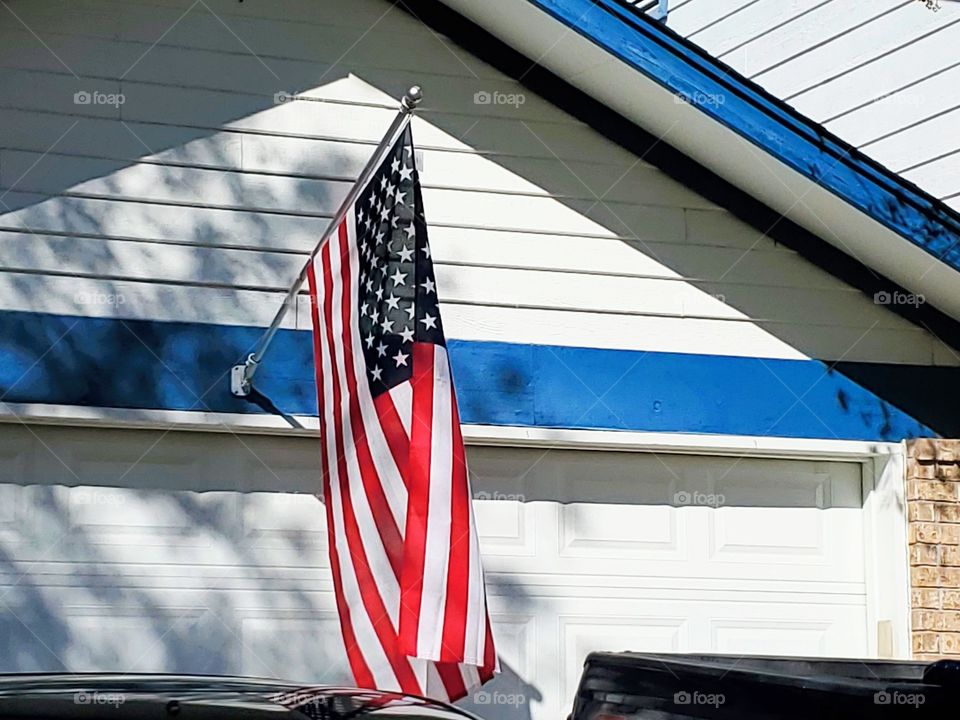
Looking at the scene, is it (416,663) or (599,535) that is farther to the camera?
(599,535)

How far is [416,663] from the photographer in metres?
5.65

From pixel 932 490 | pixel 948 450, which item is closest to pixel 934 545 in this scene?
pixel 932 490

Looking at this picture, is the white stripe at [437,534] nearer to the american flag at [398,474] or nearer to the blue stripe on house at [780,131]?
the american flag at [398,474]

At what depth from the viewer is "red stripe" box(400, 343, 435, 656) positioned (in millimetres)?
5531

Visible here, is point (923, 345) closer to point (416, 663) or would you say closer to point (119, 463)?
point (416, 663)

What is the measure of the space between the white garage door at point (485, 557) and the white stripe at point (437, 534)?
5.30 feet

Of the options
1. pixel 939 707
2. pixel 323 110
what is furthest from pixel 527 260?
pixel 939 707

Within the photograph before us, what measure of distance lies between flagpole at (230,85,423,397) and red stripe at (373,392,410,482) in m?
0.99

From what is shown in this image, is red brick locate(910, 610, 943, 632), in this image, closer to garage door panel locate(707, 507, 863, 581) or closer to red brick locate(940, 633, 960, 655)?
red brick locate(940, 633, 960, 655)

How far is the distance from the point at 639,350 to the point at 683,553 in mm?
1046

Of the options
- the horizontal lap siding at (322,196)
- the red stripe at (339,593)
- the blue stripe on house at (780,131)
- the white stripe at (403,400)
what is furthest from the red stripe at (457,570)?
the blue stripe on house at (780,131)

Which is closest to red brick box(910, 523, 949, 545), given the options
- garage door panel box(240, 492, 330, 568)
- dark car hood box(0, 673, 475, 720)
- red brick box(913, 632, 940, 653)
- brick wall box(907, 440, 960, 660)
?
Result: brick wall box(907, 440, 960, 660)

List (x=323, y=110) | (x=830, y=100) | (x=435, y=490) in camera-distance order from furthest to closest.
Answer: (x=830, y=100), (x=323, y=110), (x=435, y=490)

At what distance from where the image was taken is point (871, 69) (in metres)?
8.81
